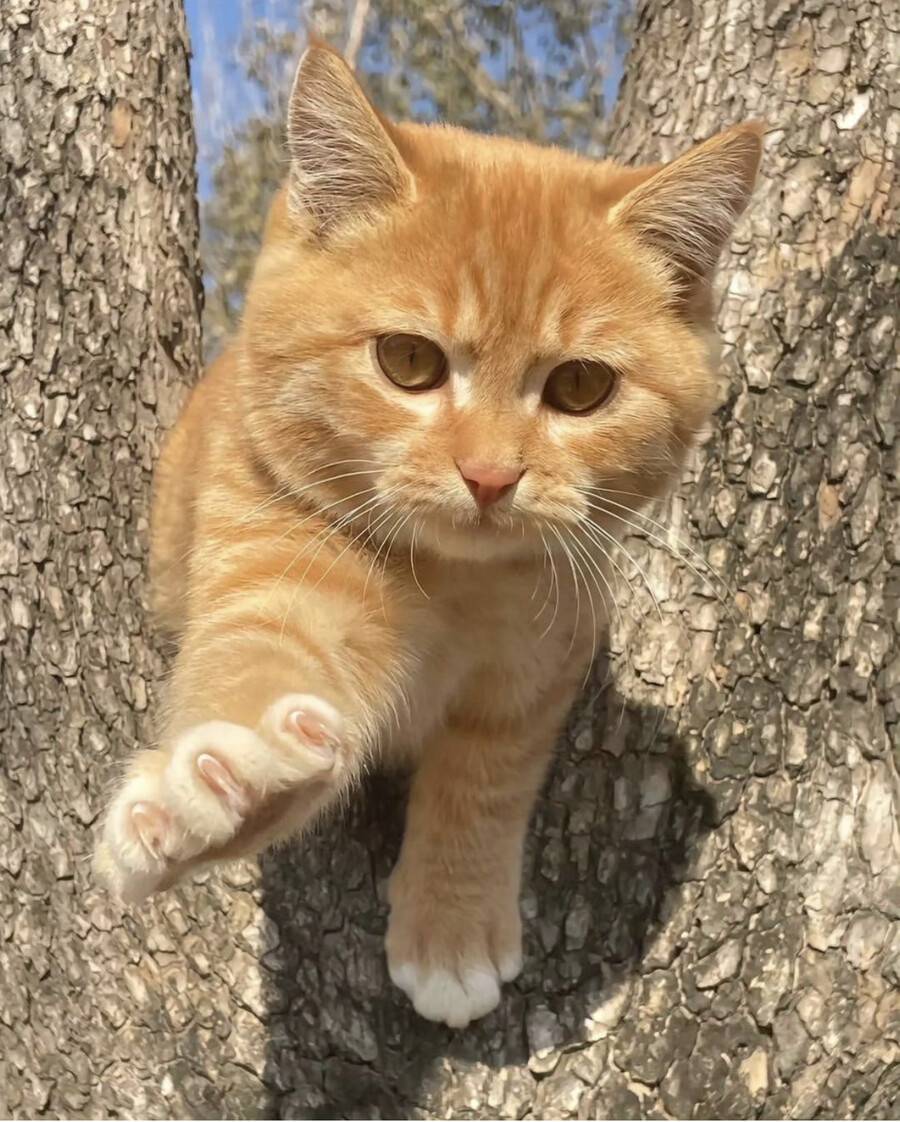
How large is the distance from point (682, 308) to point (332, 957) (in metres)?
1.15

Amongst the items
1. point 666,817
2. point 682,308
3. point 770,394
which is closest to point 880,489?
point 770,394

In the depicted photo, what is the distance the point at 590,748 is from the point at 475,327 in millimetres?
721

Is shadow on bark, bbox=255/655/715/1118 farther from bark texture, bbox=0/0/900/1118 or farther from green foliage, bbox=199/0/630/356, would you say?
green foliage, bbox=199/0/630/356

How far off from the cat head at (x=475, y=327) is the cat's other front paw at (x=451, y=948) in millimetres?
642

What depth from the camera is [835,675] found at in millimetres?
1567

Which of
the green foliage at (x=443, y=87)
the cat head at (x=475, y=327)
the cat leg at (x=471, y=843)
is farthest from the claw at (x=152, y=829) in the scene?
the green foliage at (x=443, y=87)

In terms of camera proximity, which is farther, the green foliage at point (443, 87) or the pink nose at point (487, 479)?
the green foliage at point (443, 87)

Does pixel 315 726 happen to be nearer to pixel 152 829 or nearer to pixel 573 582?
pixel 152 829

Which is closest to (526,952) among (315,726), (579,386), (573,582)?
(573,582)

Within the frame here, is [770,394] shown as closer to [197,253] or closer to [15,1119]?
[197,253]

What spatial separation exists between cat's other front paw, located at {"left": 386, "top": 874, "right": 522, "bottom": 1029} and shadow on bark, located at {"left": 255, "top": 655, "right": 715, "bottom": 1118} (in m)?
0.03

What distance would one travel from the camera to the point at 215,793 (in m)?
0.95

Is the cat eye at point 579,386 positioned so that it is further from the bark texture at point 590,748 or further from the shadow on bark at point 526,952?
the shadow on bark at point 526,952

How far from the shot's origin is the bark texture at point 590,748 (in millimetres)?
1479
